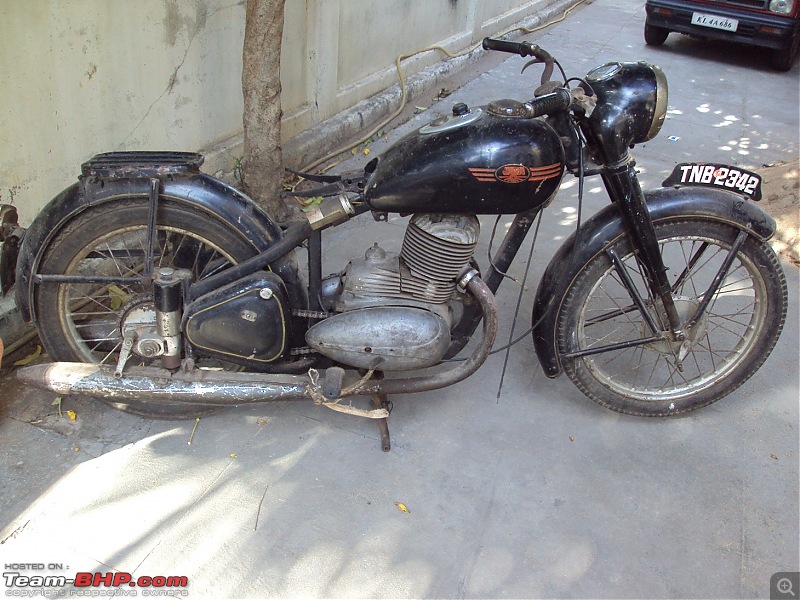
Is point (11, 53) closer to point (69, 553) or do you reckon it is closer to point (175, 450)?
point (175, 450)

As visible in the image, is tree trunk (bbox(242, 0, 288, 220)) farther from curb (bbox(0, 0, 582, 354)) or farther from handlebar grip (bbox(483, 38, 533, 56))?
handlebar grip (bbox(483, 38, 533, 56))

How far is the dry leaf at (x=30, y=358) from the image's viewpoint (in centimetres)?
274

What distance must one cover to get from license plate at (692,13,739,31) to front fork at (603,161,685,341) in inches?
244

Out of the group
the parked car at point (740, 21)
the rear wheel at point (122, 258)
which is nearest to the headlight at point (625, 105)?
the rear wheel at point (122, 258)

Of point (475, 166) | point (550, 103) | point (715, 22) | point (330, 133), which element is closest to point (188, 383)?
point (475, 166)

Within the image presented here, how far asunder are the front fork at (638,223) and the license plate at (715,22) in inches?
244

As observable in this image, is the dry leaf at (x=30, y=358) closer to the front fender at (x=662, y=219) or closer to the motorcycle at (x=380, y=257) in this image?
the motorcycle at (x=380, y=257)

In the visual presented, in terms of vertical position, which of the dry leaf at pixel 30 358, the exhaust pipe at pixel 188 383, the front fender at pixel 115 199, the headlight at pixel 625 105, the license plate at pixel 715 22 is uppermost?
the headlight at pixel 625 105

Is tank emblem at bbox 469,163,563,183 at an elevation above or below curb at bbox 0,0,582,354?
above

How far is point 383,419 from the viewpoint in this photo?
253cm

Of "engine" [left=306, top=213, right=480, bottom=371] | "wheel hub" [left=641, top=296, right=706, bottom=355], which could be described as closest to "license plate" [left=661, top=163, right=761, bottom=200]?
"wheel hub" [left=641, top=296, right=706, bottom=355]

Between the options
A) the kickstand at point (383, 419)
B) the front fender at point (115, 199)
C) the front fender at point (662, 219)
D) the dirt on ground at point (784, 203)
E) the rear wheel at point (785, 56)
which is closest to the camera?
the front fender at point (115, 199)

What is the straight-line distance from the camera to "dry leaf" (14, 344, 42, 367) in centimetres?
274

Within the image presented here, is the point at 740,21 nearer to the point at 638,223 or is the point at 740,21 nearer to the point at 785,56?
the point at 785,56
